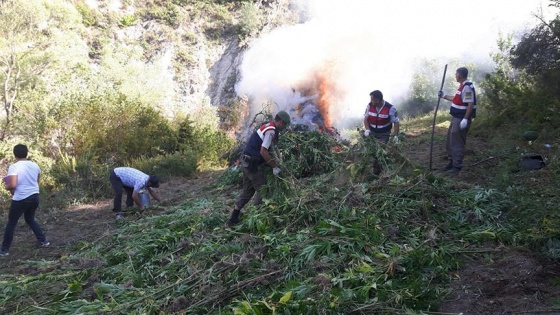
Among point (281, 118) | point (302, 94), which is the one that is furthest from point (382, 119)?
point (302, 94)

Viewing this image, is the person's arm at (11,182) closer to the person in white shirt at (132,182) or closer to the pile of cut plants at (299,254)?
the pile of cut plants at (299,254)

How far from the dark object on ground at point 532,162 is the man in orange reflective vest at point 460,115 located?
34.7 inches

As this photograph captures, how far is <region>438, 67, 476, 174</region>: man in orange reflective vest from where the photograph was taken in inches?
281

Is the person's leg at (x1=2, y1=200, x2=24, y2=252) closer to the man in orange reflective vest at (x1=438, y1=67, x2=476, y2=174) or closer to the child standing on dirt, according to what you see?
the child standing on dirt

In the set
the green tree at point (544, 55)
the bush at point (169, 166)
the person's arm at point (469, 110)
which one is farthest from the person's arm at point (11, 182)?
the green tree at point (544, 55)

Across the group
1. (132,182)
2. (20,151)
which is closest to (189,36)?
(132,182)

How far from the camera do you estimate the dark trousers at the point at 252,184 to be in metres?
6.27

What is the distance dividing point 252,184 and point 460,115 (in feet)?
11.6

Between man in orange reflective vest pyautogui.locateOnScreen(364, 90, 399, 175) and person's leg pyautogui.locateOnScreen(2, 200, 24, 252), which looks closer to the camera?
person's leg pyautogui.locateOnScreen(2, 200, 24, 252)

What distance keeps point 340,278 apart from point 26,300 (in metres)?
3.31

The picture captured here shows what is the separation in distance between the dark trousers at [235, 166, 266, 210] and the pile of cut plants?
0.13m

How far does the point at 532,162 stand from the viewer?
704cm

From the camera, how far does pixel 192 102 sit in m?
25.7

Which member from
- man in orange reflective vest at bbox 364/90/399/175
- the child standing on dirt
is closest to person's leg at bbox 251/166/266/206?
man in orange reflective vest at bbox 364/90/399/175
